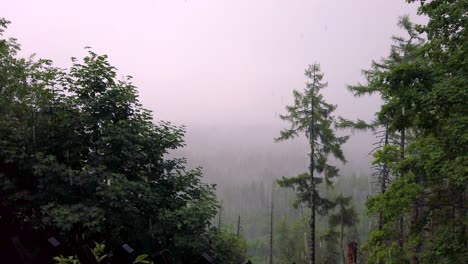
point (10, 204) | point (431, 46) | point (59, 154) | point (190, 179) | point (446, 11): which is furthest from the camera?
point (190, 179)

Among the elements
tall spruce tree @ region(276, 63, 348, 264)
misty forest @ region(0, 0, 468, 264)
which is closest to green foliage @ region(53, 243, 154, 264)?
misty forest @ region(0, 0, 468, 264)

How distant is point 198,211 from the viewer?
9.50 m

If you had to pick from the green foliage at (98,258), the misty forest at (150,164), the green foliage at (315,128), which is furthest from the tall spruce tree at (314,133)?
the green foliage at (98,258)

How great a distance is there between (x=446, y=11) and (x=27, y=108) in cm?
1216

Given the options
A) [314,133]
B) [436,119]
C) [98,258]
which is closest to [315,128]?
[314,133]

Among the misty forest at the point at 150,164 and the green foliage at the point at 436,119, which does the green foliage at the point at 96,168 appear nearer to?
the misty forest at the point at 150,164

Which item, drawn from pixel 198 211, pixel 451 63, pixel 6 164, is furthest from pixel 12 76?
pixel 451 63

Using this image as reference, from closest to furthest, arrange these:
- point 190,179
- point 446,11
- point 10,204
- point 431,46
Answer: point 446,11 < point 431,46 < point 10,204 < point 190,179

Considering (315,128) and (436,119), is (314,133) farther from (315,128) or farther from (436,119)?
(436,119)

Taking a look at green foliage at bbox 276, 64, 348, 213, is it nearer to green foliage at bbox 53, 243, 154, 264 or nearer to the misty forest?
the misty forest

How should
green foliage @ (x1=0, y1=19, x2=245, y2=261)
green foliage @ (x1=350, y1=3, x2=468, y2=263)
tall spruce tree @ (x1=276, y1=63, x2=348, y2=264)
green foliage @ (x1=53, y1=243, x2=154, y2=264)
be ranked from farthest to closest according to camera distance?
1. tall spruce tree @ (x1=276, y1=63, x2=348, y2=264)
2. green foliage @ (x1=0, y1=19, x2=245, y2=261)
3. green foliage @ (x1=350, y1=3, x2=468, y2=263)
4. green foliage @ (x1=53, y1=243, x2=154, y2=264)

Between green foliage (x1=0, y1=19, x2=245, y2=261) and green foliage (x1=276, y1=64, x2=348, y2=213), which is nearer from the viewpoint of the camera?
green foliage (x1=0, y1=19, x2=245, y2=261)

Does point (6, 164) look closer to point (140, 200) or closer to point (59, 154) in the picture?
point (59, 154)

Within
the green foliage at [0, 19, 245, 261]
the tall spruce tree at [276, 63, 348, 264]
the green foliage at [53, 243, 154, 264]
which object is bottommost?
the green foliage at [53, 243, 154, 264]
